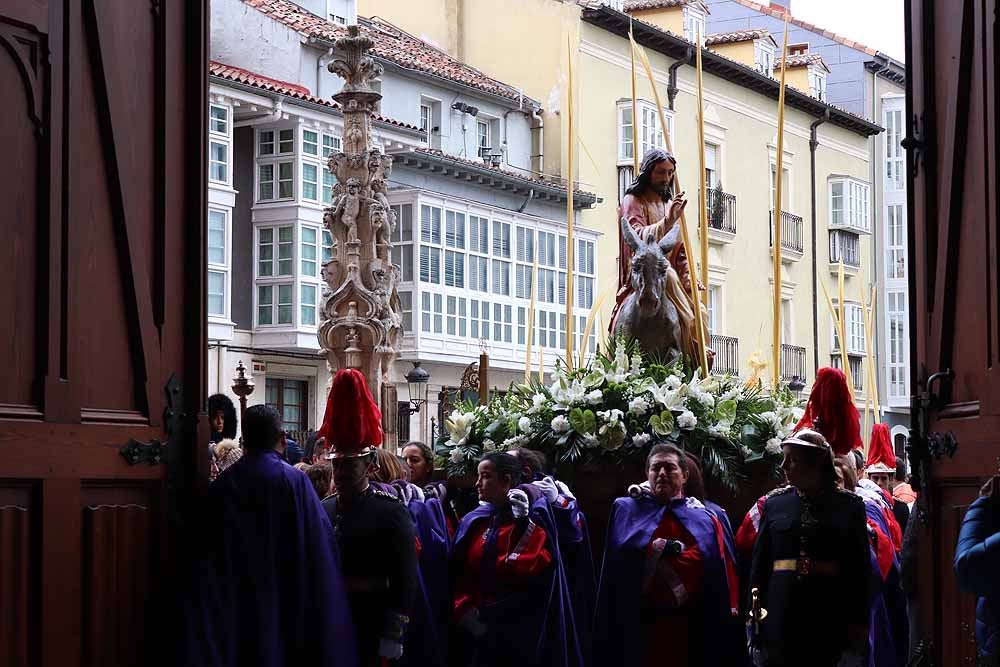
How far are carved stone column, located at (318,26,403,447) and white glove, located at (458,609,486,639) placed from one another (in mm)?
8484

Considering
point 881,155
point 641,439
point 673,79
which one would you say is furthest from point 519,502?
point 881,155

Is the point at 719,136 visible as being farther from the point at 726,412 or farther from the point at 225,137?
the point at 726,412

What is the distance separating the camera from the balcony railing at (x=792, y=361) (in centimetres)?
3928

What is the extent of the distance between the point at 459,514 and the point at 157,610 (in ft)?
14.0

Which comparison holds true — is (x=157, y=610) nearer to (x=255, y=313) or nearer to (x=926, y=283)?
(x=926, y=283)

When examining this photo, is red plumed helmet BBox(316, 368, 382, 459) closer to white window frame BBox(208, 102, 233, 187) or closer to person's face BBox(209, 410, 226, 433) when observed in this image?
person's face BBox(209, 410, 226, 433)

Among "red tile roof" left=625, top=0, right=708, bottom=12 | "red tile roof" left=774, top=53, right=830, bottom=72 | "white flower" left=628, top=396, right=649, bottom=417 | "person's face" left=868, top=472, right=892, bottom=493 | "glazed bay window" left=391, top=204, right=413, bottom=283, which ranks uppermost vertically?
"red tile roof" left=625, top=0, right=708, bottom=12

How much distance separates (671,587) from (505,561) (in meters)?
0.89

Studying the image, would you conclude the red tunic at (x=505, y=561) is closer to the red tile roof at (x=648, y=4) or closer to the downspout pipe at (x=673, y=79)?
the downspout pipe at (x=673, y=79)

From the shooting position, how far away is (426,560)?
9.24 metres

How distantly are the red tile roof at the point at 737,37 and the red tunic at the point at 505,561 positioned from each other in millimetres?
32469

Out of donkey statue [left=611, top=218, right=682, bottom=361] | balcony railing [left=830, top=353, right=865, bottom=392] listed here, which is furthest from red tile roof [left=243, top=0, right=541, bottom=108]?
donkey statue [left=611, top=218, right=682, bottom=361]

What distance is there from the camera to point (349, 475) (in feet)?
26.4

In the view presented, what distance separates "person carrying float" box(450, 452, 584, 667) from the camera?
352 inches
